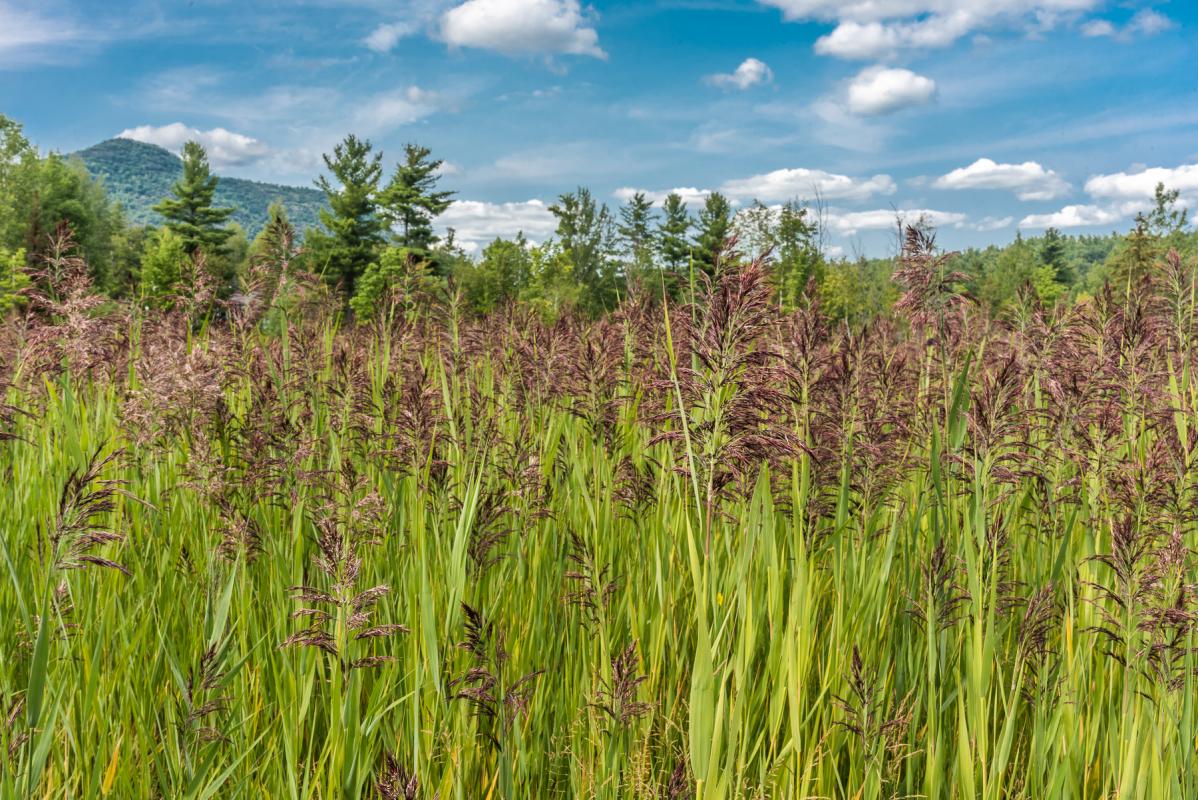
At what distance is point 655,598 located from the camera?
227 cm

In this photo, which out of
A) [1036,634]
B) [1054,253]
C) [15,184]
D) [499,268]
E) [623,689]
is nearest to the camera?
[623,689]

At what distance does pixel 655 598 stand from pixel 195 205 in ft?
267

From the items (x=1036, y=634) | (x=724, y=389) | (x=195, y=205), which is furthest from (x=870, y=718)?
(x=195, y=205)

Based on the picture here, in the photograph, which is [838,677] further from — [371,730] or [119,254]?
A: [119,254]

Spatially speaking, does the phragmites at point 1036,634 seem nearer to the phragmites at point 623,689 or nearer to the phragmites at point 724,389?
the phragmites at point 724,389

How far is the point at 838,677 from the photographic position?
1.93 m

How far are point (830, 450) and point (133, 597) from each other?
2460mm

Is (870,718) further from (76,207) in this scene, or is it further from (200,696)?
(76,207)

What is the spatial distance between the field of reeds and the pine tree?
7554 centimetres

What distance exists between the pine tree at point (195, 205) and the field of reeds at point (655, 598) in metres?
75.5

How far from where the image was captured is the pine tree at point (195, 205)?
221 ft

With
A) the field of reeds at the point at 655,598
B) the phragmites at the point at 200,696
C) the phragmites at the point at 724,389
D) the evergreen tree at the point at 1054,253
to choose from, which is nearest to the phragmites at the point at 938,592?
the field of reeds at the point at 655,598

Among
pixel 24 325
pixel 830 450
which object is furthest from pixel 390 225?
pixel 830 450

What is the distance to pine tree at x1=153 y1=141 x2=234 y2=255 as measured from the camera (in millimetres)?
67438
